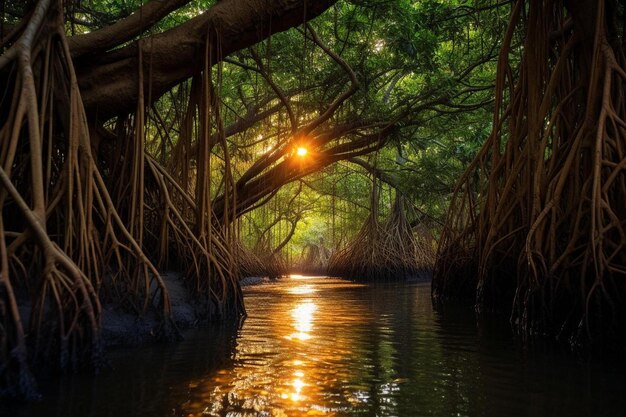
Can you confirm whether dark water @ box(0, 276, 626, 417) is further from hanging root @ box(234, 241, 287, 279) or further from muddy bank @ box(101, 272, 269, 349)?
hanging root @ box(234, 241, 287, 279)

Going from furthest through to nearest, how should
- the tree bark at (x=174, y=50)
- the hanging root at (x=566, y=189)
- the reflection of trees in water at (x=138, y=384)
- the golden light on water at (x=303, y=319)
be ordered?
1. the tree bark at (x=174, y=50)
2. the golden light on water at (x=303, y=319)
3. the hanging root at (x=566, y=189)
4. the reflection of trees in water at (x=138, y=384)

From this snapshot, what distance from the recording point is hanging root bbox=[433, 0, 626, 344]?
3.50 metres

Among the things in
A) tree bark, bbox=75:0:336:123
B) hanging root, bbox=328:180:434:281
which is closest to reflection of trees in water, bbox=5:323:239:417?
tree bark, bbox=75:0:336:123

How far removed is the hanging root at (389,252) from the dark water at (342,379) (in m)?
9.29

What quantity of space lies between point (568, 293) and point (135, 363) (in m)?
2.76

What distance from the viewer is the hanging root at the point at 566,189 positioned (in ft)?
11.5

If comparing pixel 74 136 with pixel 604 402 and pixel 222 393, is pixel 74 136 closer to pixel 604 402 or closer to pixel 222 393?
pixel 222 393

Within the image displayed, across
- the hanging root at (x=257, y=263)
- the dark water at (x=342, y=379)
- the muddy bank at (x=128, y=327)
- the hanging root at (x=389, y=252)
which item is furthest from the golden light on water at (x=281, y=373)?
the hanging root at (x=389, y=252)

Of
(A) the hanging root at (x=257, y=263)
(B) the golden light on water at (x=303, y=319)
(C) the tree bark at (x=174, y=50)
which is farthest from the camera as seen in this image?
(A) the hanging root at (x=257, y=263)

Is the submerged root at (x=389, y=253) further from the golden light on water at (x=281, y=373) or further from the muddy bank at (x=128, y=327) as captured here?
the muddy bank at (x=128, y=327)

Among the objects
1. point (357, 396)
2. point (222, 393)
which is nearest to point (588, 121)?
point (357, 396)

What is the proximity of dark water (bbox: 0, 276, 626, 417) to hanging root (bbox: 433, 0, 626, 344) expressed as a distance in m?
0.43

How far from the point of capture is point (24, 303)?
11.2 ft

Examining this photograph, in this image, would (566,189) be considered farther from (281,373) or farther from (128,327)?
(128,327)
